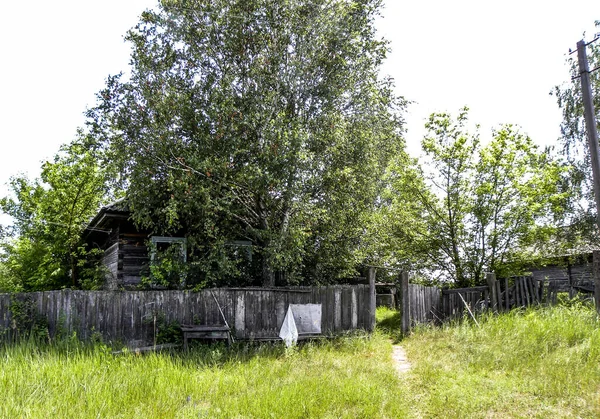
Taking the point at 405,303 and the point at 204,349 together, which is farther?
the point at 405,303

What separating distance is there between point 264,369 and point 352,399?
236 centimetres

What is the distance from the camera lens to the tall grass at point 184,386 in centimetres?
611

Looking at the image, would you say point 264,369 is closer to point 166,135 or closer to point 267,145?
point 267,145

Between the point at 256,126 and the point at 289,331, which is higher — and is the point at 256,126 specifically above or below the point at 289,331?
above

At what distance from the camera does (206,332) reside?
1060cm

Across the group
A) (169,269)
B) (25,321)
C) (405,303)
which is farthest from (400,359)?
(25,321)

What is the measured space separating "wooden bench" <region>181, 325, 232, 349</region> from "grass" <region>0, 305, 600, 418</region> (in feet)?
1.28

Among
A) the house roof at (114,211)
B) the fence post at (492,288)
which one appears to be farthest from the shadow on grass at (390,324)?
the house roof at (114,211)

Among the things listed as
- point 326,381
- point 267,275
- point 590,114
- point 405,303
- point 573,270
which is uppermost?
point 590,114

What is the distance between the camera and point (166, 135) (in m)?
11.5

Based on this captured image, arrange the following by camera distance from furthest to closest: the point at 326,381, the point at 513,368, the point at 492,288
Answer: the point at 492,288 → the point at 513,368 → the point at 326,381

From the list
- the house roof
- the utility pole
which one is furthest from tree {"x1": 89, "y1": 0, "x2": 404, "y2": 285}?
the utility pole

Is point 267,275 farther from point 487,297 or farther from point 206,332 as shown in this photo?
point 487,297

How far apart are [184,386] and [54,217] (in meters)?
16.0
